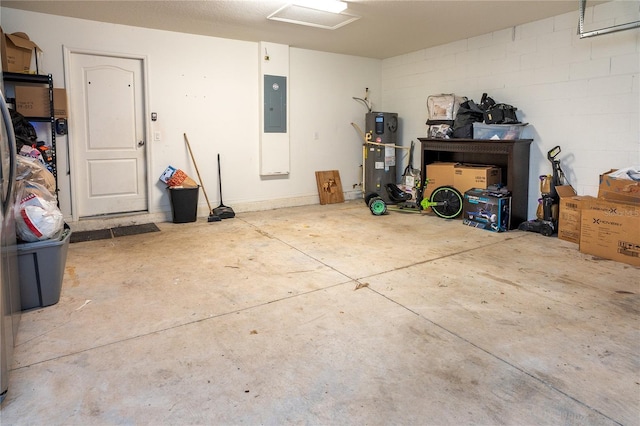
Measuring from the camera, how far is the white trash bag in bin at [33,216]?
2707 mm

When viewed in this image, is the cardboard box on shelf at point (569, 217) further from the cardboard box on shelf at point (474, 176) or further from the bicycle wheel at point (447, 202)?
the bicycle wheel at point (447, 202)

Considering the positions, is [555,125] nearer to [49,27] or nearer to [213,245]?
[213,245]

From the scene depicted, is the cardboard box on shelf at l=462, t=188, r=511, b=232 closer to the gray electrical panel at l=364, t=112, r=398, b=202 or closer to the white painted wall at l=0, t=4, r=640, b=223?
the white painted wall at l=0, t=4, r=640, b=223

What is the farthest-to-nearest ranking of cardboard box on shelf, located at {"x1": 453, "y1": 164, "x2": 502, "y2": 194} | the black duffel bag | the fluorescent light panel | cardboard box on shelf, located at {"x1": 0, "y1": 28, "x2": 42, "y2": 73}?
cardboard box on shelf, located at {"x1": 453, "y1": 164, "x2": 502, "y2": 194}
the black duffel bag
the fluorescent light panel
cardboard box on shelf, located at {"x1": 0, "y1": 28, "x2": 42, "y2": 73}

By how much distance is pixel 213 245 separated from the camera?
177 inches

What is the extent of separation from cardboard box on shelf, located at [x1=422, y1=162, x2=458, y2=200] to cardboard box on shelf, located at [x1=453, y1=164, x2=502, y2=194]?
0.11 metres

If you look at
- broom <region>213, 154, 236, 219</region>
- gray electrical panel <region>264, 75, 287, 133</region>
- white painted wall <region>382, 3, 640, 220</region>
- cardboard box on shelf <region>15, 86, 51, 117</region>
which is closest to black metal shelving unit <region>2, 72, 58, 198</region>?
cardboard box on shelf <region>15, 86, 51, 117</region>

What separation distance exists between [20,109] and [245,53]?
9.92 feet

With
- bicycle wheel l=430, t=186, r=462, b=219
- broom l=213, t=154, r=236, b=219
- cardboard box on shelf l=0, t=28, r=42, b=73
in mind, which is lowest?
broom l=213, t=154, r=236, b=219

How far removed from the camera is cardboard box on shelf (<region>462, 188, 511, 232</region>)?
510 centimetres

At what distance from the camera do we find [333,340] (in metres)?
2.42

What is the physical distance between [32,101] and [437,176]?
526 cm

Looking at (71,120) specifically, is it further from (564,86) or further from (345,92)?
(564,86)

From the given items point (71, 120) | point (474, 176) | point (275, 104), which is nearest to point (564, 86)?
point (474, 176)
